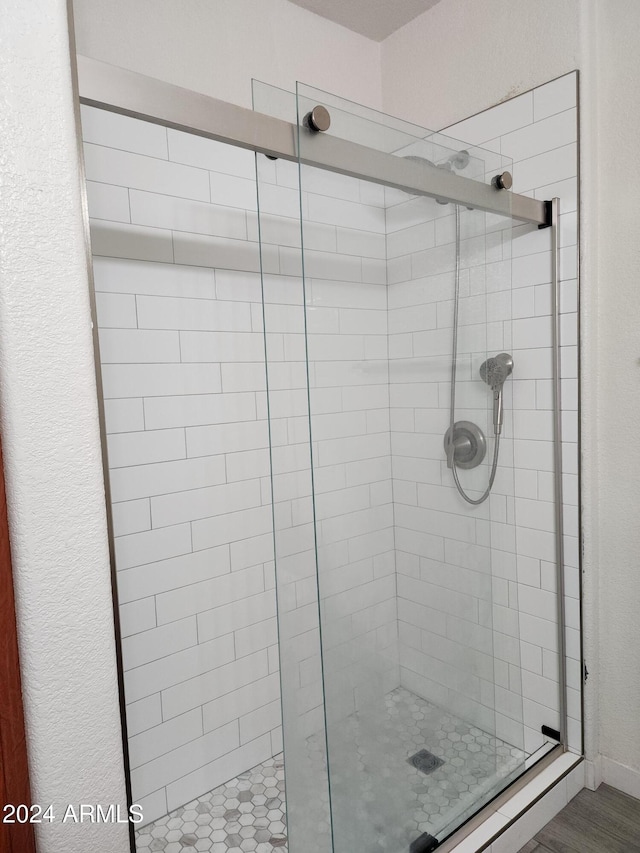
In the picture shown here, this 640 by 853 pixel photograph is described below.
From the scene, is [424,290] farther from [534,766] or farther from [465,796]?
[534,766]

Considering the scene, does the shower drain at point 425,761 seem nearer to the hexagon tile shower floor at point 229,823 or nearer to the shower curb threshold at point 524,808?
the shower curb threshold at point 524,808

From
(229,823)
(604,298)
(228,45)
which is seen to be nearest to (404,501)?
(604,298)

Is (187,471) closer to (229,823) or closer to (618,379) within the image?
(229,823)

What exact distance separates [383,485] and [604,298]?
0.96 metres

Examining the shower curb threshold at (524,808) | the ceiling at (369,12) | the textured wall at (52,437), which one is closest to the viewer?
the textured wall at (52,437)

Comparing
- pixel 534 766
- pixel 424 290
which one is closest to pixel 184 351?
pixel 424 290

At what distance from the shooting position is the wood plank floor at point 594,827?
5.27ft

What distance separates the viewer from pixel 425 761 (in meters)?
1.42

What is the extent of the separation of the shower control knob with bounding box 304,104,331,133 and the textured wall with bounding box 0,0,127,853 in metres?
0.45

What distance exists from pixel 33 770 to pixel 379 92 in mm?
2442

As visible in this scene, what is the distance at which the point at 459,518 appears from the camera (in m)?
1.57

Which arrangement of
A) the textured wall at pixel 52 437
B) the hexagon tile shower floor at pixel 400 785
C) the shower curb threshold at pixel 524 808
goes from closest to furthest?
the textured wall at pixel 52 437 < the hexagon tile shower floor at pixel 400 785 < the shower curb threshold at pixel 524 808

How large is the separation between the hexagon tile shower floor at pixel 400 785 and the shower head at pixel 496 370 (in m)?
0.87

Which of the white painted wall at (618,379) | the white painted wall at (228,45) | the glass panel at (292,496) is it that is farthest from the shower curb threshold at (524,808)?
the white painted wall at (228,45)
